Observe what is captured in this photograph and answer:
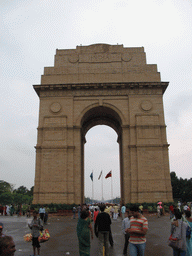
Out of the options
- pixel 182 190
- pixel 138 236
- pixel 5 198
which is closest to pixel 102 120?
pixel 138 236

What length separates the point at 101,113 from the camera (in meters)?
33.2

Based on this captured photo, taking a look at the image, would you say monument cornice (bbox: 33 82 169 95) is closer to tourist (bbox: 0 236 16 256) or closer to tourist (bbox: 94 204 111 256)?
tourist (bbox: 94 204 111 256)

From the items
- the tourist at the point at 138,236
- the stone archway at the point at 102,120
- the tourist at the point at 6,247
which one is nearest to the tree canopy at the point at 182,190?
the stone archway at the point at 102,120

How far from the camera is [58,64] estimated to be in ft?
105

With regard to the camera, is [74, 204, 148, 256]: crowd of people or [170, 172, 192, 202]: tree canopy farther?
[170, 172, 192, 202]: tree canopy

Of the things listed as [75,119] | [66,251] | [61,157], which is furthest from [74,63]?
[66,251]

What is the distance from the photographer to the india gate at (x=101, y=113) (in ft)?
87.0

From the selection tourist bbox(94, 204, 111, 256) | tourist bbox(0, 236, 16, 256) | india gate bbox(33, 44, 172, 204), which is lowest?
tourist bbox(94, 204, 111, 256)

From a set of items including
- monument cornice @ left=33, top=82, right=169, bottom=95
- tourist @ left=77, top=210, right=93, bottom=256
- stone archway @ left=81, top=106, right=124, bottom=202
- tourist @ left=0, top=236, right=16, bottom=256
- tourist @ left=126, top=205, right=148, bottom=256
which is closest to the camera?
tourist @ left=0, top=236, right=16, bottom=256

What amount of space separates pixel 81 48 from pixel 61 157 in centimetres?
1530

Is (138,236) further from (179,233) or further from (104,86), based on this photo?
(104,86)

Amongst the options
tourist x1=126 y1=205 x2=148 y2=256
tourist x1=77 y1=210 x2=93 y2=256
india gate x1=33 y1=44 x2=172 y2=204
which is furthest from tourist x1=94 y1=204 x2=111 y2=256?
india gate x1=33 y1=44 x2=172 y2=204

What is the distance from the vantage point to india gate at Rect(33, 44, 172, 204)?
2652 cm

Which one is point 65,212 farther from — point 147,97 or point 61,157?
point 147,97
